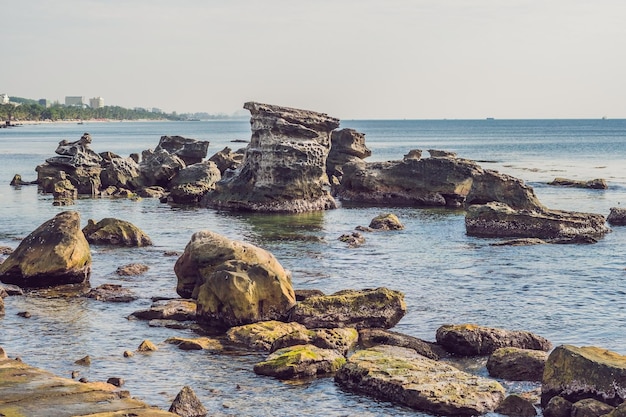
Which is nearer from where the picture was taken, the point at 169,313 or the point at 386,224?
the point at 169,313

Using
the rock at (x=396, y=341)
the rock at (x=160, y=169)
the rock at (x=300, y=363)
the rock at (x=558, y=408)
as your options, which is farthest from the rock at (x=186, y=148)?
the rock at (x=558, y=408)

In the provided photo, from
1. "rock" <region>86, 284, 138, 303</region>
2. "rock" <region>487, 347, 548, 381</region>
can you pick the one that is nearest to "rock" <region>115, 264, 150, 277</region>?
"rock" <region>86, 284, 138, 303</region>

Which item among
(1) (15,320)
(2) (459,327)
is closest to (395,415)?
(2) (459,327)

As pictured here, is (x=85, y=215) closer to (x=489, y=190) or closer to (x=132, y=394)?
(x=489, y=190)

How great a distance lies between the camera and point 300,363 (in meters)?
20.9

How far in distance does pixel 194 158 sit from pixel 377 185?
71.7ft

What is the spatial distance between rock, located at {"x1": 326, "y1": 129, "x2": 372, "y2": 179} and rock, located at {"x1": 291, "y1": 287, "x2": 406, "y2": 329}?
51299mm

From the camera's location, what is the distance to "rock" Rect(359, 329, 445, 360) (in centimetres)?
2283

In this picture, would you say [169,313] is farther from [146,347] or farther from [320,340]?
[320,340]

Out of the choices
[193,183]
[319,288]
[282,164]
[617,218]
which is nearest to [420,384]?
[319,288]

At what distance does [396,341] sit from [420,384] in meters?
4.32

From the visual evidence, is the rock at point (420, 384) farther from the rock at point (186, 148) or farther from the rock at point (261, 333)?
the rock at point (186, 148)

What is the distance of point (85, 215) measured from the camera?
54188 mm

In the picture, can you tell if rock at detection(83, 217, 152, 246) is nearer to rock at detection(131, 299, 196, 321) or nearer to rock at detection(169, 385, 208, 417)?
rock at detection(131, 299, 196, 321)
